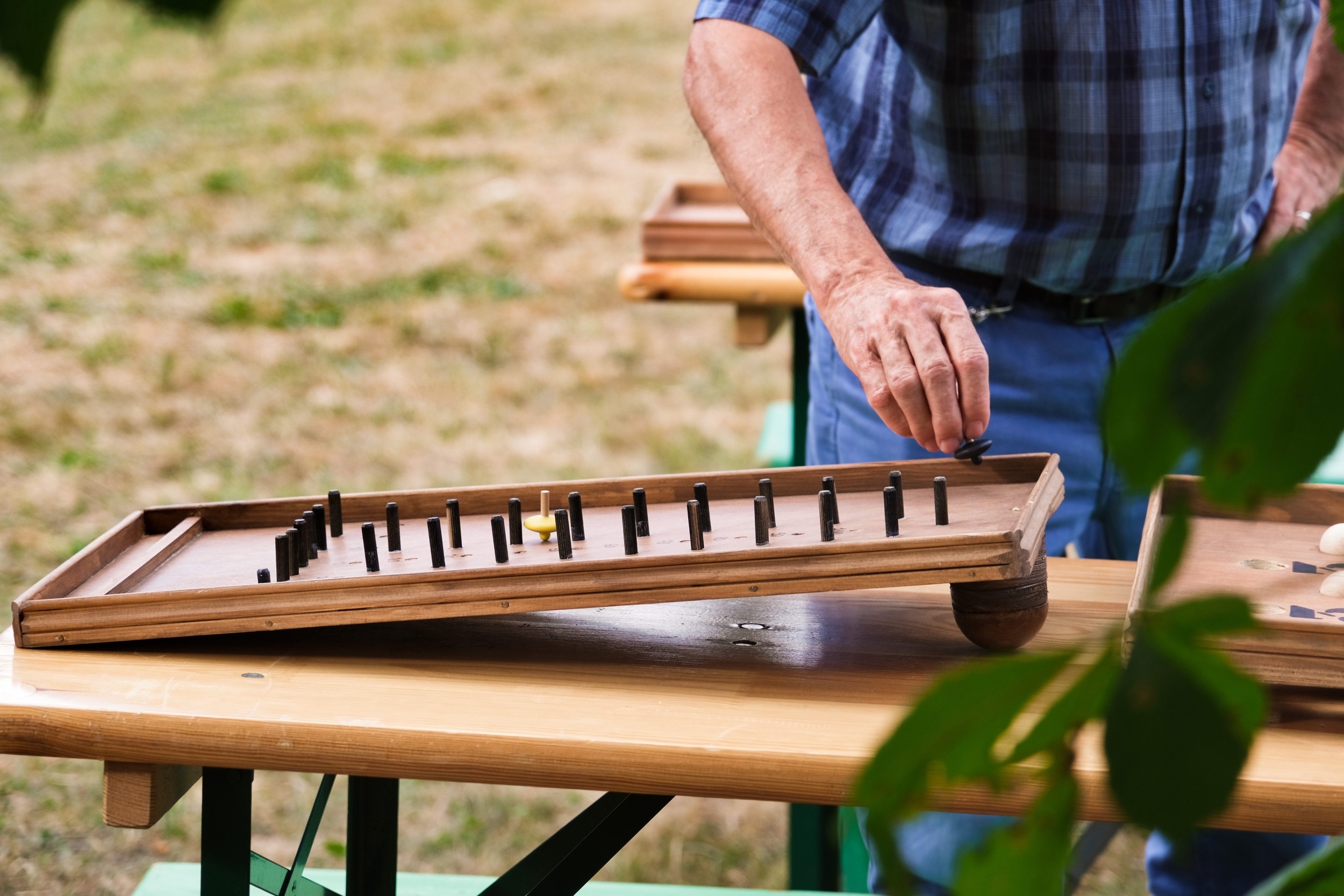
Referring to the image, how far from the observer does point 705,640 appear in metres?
1.24

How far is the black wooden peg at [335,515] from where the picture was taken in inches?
52.2

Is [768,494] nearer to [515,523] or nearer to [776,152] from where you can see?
[515,523]

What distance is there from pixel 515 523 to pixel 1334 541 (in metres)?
0.74

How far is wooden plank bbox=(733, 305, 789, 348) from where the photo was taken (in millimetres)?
2754

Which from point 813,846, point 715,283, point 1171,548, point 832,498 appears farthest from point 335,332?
point 1171,548

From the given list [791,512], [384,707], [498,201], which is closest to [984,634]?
[791,512]

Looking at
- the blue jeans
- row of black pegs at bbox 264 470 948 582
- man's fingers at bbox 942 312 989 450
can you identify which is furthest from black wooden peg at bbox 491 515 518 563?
the blue jeans

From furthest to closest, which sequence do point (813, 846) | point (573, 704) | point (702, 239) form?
point (702, 239) < point (813, 846) < point (573, 704)

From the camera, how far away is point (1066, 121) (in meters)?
1.71

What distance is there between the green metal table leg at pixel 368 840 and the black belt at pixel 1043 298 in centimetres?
95

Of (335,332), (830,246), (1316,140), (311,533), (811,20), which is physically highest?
(811,20)

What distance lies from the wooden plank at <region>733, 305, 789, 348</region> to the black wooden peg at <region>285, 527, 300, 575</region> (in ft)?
5.28

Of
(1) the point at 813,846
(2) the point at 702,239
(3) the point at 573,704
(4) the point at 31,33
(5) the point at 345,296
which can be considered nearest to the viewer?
(4) the point at 31,33

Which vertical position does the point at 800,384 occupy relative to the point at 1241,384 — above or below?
below
